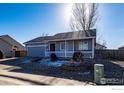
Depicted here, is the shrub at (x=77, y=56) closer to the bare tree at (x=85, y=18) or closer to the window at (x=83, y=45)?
the window at (x=83, y=45)

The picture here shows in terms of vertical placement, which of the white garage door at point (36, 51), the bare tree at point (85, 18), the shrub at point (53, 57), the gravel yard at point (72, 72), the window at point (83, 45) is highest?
the bare tree at point (85, 18)

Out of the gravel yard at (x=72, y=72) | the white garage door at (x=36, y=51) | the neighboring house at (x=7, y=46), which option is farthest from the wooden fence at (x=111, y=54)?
the neighboring house at (x=7, y=46)

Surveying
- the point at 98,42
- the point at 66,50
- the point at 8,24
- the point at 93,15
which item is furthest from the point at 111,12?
the point at 98,42

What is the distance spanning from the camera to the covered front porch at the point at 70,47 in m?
18.4

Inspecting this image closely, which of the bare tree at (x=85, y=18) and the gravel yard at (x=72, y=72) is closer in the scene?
the gravel yard at (x=72, y=72)

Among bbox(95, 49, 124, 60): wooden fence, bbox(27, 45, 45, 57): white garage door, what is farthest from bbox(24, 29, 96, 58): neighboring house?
bbox(95, 49, 124, 60): wooden fence

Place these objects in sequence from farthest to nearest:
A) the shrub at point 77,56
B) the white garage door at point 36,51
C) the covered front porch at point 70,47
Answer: the white garage door at point 36,51, the covered front porch at point 70,47, the shrub at point 77,56

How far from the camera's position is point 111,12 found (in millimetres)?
9633

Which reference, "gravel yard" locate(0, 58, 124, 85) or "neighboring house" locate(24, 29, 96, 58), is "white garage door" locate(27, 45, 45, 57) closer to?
"neighboring house" locate(24, 29, 96, 58)

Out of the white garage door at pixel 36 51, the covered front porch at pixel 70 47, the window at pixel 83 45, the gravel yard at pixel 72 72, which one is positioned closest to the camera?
the gravel yard at pixel 72 72

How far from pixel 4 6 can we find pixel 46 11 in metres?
2.27

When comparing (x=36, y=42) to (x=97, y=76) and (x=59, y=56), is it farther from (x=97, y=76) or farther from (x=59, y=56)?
(x=97, y=76)

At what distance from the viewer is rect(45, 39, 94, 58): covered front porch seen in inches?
724
